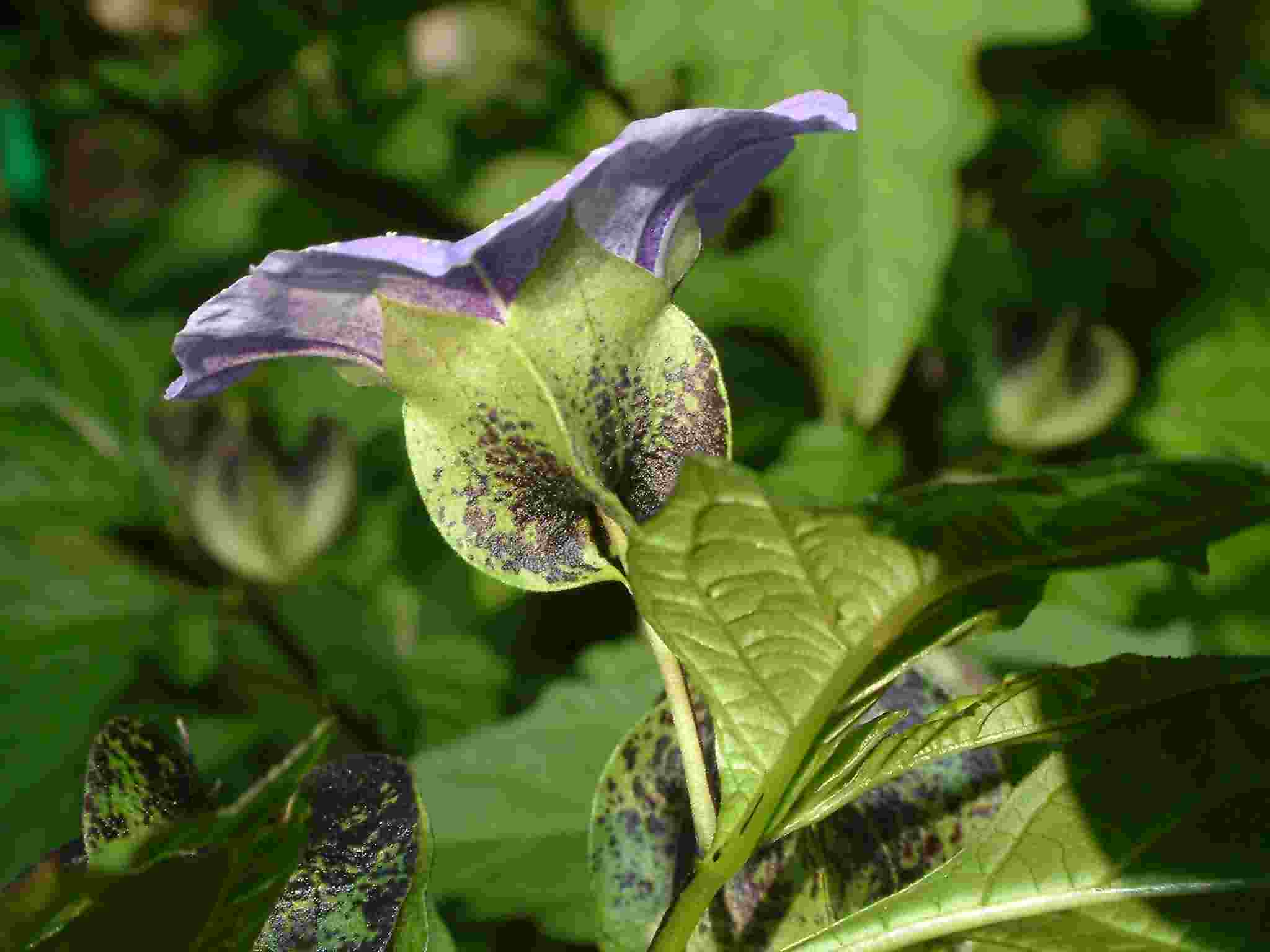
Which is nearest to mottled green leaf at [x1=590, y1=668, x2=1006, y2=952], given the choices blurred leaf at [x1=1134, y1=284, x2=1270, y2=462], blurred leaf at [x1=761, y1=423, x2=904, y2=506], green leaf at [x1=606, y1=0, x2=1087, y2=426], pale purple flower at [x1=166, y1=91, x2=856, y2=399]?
pale purple flower at [x1=166, y1=91, x2=856, y2=399]

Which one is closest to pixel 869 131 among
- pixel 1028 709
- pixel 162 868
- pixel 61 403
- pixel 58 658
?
pixel 1028 709

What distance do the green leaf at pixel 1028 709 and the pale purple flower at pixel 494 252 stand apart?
14 centimetres

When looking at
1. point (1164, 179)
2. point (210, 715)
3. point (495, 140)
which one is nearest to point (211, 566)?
point (210, 715)

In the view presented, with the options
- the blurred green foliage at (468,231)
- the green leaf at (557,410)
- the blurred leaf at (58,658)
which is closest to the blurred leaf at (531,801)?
the blurred green foliage at (468,231)

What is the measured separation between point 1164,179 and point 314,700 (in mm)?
1133

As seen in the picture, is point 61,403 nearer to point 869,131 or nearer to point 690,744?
point 869,131

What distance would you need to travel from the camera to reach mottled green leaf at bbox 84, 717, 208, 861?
34 cm

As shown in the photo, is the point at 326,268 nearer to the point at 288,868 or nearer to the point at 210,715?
the point at 288,868

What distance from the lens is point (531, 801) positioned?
639 millimetres

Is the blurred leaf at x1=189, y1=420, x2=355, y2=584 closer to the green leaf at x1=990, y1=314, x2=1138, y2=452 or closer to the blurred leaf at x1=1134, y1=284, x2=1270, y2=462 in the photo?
the green leaf at x1=990, y1=314, x2=1138, y2=452

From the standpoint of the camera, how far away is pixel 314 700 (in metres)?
0.95

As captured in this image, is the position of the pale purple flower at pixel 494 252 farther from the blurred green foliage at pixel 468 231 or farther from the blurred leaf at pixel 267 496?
the blurred leaf at pixel 267 496

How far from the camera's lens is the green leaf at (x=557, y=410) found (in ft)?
1.04

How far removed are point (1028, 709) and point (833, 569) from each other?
83mm
